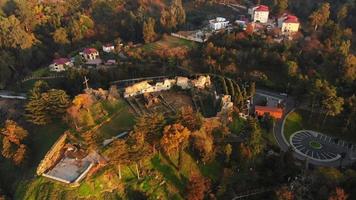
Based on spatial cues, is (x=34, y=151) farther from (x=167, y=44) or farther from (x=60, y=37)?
(x=60, y=37)

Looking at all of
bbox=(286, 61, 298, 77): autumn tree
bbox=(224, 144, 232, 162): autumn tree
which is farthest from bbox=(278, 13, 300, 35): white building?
bbox=(224, 144, 232, 162): autumn tree

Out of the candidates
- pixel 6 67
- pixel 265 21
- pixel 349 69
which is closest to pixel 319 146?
pixel 349 69

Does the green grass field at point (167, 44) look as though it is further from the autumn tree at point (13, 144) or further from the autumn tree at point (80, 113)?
the autumn tree at point (13, 144)

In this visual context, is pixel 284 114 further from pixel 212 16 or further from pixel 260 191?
pixel 212 16

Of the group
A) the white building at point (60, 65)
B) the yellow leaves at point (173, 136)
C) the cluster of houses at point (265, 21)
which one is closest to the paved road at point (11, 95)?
the white building at point (60, 65)

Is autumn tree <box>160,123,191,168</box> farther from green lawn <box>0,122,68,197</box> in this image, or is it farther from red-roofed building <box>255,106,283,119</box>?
green lawn <box>0,122,68,197</box>

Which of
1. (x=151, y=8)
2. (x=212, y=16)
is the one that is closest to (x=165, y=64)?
(x=212, y=16)

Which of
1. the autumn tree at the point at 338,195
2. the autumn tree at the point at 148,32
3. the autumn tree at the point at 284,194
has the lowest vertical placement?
the autumn tree at the point at 284,194
